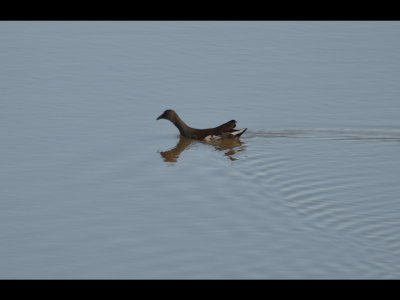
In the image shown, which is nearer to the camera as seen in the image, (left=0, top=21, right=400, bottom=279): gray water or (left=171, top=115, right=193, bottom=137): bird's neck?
(left=0, top=21, right=400, bottom=279): gray water

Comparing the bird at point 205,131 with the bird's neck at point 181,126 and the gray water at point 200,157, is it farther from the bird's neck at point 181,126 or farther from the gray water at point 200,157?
the gray water at point 200,157

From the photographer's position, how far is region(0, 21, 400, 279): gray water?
41.0 ft

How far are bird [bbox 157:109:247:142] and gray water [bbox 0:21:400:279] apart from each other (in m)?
0.24

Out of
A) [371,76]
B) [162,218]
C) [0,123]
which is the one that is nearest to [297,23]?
[371,76]

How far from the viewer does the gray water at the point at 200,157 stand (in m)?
12.5

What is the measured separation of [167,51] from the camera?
102 ft

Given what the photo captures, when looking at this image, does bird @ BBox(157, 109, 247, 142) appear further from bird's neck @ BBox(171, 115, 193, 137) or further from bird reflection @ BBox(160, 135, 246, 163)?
bird reflection @ BBox(160, 135, 246, 163)

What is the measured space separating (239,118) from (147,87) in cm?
441

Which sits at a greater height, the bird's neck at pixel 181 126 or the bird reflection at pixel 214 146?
the bird's neck at pixel 181 126

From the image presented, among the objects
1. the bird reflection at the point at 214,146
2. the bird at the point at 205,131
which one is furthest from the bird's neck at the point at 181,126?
the bird reflection at the point at 214,146

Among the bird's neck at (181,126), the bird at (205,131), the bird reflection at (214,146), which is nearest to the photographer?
the bird reflection at (214,146)

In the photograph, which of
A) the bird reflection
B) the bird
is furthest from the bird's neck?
the bird reflection

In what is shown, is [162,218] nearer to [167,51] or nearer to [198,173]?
[198,173]

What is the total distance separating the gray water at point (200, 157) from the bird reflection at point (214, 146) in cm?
7
